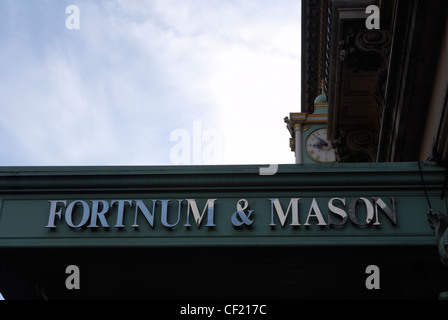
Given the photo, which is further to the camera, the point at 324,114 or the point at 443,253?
the point at 324,114

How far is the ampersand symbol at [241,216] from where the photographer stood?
389 inches

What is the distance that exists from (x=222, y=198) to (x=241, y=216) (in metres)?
0.42

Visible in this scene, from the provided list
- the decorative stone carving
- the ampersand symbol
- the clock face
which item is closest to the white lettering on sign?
the ampersand symbol

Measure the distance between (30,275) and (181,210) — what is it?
8.42 feet

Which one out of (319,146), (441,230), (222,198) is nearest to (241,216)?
(222,198)

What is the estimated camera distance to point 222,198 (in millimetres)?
10172

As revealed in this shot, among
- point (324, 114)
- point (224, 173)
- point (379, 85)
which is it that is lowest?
point (224, 173)

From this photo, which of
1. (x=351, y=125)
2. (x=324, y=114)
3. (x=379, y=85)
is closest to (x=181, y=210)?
(x=379, y=85)

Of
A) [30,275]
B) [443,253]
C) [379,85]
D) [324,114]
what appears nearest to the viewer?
[443,253]

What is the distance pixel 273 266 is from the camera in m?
10.5

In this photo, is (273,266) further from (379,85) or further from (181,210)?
(379,85)

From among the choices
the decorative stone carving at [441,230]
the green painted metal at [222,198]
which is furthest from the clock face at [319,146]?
the decorative stone carving at [441,230]

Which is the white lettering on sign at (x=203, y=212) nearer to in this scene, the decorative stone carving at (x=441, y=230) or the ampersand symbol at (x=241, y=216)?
the ampersand symbol at (x=241, y=216)

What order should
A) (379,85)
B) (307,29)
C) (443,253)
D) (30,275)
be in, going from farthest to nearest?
1. (307,29)
2. (379,85)
3. (30,275)
4. (443,253)
